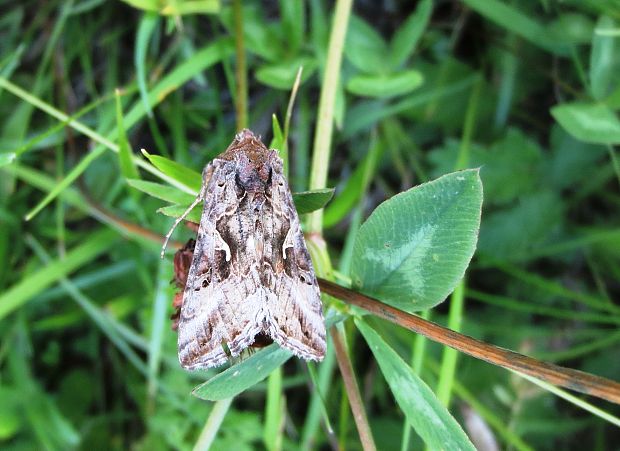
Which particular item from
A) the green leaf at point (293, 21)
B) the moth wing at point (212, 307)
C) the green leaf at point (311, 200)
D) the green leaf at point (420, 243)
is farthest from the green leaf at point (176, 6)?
the green leaf at point (420, 243)

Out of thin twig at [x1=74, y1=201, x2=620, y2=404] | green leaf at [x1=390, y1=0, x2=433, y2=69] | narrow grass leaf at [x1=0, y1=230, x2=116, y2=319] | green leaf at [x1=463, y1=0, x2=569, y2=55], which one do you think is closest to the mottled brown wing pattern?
thin twig at [x1=74, y1=201, x2=620, y2=404]

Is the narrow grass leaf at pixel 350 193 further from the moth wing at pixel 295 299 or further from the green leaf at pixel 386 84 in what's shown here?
the moth wing at pixel 295 299

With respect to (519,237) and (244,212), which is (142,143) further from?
(519,237)

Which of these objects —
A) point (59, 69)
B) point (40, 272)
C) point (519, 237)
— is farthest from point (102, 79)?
point (519, 237)

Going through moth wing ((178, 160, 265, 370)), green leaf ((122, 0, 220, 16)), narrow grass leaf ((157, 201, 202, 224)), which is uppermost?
green leaf ((122, 0, 220, 16))

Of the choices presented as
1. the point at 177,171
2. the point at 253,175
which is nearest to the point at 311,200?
the point at 253,175

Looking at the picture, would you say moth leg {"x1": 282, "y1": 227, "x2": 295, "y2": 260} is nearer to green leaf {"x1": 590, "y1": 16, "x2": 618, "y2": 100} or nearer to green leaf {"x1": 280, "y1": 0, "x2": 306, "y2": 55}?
green leaf {"x1": 280, "y1": 0, "x2": 306, "y2": 55}
